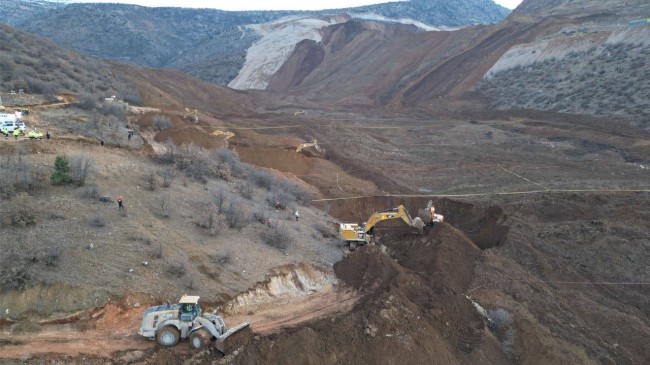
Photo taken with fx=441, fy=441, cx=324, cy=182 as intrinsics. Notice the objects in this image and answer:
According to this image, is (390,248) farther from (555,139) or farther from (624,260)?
(555,139)

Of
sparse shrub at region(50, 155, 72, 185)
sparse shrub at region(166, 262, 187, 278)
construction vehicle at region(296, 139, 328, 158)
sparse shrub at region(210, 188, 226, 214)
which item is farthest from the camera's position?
construction vehicle at region(296, 139, 328, 158)

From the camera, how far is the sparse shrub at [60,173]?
13654 millimetres

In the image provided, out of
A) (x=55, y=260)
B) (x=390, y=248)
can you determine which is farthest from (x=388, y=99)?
(x=55, y=260)

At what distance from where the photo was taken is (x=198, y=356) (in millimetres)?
9078

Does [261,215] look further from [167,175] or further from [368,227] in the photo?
[368,227]

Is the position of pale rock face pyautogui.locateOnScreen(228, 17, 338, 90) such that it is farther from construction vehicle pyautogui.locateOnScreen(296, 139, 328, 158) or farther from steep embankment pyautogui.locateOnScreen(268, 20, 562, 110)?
construction vehicle pyautogui.locateOnScreen(296, 139, 328, 158)

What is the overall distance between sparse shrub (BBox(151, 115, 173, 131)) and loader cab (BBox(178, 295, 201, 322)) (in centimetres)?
2208

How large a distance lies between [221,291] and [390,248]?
9096 millimetres

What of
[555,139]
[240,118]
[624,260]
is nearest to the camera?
[624,260]

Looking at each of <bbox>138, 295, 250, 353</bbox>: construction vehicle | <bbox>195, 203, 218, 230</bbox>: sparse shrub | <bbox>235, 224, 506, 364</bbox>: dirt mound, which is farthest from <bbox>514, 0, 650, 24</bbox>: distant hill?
<bbox>138, 295, 250, 353</bbox>: construction vehicle

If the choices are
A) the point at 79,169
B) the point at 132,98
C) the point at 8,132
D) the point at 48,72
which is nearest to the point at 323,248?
the point at 79,169

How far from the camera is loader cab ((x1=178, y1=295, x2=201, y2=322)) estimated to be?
9555mm

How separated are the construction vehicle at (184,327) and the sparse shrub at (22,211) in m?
4.49

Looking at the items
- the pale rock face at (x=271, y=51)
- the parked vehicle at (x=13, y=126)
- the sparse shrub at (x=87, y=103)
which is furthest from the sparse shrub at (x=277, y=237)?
the pale rock face at (x=271, y=51)
